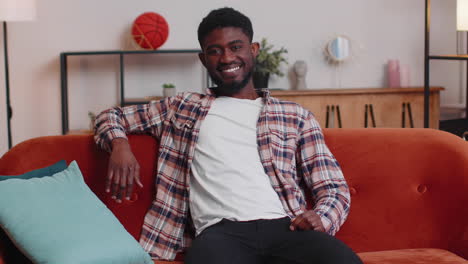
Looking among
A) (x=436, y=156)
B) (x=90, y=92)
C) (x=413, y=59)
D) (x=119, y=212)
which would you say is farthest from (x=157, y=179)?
(x=413, y=59)

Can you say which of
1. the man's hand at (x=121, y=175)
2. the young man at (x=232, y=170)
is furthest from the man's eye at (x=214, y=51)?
the man's hand at (x=121, y=175)

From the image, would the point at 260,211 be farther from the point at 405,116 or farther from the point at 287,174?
the point at 405,116

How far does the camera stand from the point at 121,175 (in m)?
2.03

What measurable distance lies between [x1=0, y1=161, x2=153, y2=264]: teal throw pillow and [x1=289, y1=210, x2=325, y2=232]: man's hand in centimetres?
47

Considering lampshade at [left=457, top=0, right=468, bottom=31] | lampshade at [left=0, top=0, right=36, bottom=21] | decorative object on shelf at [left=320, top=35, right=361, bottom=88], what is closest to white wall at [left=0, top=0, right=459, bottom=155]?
decorative object on shelf at [left=320, top=35, right=361, bottom=88]

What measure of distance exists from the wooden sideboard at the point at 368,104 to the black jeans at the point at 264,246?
3002 mm

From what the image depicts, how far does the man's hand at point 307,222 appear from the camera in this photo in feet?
6.38

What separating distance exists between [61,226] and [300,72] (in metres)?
3.59

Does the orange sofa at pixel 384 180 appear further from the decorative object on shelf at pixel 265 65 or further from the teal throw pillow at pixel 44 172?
the decorative object on shelf at pixel 265 65

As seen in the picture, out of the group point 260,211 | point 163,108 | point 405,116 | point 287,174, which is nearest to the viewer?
point 260,211

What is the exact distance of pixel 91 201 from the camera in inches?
78.5

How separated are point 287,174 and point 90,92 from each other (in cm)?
342

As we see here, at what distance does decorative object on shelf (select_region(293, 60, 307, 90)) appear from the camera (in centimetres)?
517

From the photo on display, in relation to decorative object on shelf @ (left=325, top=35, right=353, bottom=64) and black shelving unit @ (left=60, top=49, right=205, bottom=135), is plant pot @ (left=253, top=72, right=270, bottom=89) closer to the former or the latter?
black shelving unit @ (left=60, top=49, right=205, bottom=135)
